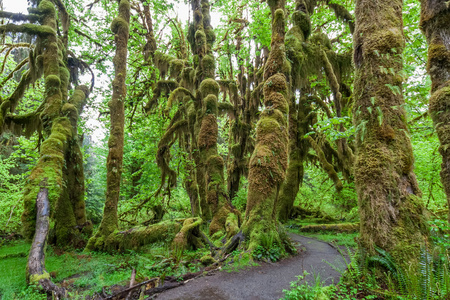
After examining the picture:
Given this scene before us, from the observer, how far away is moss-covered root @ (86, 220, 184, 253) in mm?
7770

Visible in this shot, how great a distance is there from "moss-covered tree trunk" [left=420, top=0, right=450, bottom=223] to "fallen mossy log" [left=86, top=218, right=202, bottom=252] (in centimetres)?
664

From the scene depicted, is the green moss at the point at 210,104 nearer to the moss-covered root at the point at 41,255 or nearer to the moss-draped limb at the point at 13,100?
the moss-covered root at the point at 41,255

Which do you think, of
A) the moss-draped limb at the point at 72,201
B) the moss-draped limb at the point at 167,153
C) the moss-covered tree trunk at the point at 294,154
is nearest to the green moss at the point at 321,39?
the moss-covered tree trunk at the point at 294,154

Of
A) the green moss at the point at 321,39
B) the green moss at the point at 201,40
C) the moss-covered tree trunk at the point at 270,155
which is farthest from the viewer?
the green moss at the point at 201,40

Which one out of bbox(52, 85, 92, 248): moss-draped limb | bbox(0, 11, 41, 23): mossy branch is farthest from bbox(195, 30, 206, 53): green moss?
bbox(0, 11, 41, 23): mossy branch

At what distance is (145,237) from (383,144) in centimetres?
764

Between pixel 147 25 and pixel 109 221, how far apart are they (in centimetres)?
1153

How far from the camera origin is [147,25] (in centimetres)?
1362

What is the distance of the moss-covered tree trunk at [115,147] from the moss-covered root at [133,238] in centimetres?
3

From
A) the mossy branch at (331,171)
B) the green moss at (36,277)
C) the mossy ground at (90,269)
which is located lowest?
the mossy ground at (90,269)

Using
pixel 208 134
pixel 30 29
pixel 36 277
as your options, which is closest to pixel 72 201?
pixel 36 277

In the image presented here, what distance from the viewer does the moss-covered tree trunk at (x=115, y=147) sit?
8.03 meters

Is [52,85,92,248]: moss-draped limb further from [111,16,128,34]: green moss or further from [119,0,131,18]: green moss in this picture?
[119,0,131,18]: green moss

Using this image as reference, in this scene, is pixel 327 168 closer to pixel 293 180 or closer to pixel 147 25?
pixel 293 180
